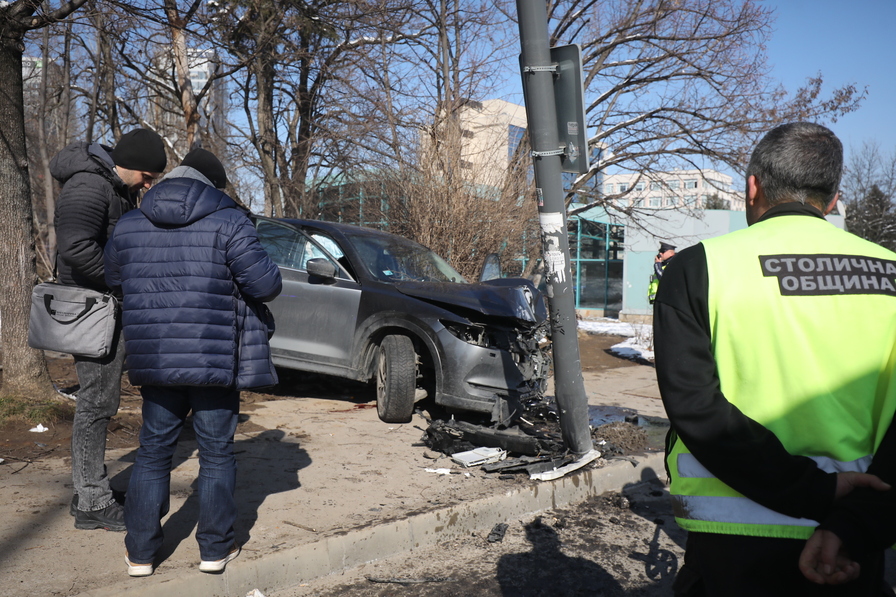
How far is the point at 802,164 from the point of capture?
172cm

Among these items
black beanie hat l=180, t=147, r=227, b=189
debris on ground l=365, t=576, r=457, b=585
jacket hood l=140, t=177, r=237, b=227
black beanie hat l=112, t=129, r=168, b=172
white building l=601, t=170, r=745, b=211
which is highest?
white building l=601, t=170, r=745, b=211

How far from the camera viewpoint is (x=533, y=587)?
346 centimetres

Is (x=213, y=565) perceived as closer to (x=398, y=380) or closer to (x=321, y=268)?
(x=398, y=380)

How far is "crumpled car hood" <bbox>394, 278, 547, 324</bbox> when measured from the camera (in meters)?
5.93

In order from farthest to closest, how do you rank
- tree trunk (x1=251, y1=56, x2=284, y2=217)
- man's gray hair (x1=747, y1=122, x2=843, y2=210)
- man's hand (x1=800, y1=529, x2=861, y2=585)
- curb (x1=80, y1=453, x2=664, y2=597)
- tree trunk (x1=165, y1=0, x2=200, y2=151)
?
tree trunk (x1=251, y1=56, x2=284, y2=217), tree trunk (x1=165, y1=0, x2=200, y2=151), curb (x1=80, y1=453, x2=664, y2=597), man's gray hair (x1=747, y1=122, x2=843, y2=210), man's hand (x1=800, y1=529, x2=861, y2=585)

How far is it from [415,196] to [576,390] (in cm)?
579

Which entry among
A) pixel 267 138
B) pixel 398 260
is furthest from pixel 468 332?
pixel 267 138

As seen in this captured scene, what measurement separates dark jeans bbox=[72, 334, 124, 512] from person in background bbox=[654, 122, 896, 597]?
289 cm

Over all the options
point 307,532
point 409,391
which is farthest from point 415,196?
point 307,532

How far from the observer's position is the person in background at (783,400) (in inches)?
59.7

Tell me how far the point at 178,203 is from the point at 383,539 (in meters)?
2.08

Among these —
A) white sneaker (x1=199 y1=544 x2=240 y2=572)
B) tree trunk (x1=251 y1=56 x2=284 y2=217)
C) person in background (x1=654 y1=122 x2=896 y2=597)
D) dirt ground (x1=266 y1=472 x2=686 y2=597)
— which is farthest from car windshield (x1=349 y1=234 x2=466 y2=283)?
tree trunk (x1=251 y1=56 x2=284 y2=217)

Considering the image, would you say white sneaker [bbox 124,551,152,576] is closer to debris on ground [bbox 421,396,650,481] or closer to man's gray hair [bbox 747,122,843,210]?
debris on ground [bbox 421,396,650,481]

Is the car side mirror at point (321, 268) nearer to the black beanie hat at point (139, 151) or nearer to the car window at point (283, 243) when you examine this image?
the car window at point (283, 243)
